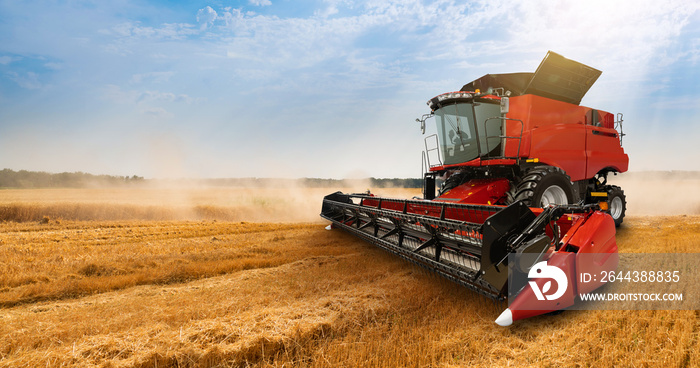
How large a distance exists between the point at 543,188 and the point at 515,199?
514mm

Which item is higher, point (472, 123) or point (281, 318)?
point (472, 123)

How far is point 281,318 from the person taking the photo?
325 cm

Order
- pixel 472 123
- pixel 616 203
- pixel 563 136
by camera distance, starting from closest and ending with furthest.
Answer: pixel 472 123 → pixel 563 136 → pixel 616 203

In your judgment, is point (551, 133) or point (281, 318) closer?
point (281, 318)

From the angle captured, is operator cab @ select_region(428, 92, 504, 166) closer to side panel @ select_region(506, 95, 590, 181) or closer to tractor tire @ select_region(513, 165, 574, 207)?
side panel @ select_region(506, 95, 590, 181)

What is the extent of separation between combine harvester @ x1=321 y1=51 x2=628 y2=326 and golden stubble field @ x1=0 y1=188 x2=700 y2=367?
1.11 feet

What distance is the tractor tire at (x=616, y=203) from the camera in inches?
331

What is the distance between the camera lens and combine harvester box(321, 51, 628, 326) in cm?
302

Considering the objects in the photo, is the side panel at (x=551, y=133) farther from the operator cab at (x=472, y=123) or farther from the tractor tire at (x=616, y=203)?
the tractor tire at (x=616, y=203)

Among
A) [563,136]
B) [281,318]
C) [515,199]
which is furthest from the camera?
[563,136]

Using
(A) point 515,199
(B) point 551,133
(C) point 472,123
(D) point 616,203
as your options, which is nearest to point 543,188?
(A) point 515,199

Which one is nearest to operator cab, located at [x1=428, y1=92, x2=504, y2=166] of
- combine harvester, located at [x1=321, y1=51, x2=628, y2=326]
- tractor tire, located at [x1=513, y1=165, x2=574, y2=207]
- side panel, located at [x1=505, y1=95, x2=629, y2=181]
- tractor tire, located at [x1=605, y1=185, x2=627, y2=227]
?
combine harvester, located at [x1=321, y1=51, x2=628, y2=326]

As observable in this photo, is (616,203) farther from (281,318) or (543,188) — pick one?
(281,318)

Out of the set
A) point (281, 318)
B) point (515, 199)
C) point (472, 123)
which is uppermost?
point (472, 123)
